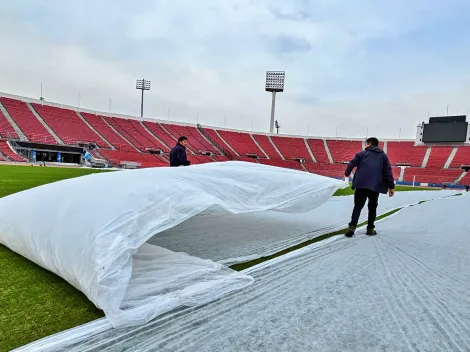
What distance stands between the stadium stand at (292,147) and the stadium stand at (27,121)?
29935 mm

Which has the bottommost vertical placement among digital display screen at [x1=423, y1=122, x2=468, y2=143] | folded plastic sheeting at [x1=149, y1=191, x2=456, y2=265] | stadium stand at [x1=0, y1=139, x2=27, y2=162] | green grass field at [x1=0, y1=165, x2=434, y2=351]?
stadium stand at [x1=0, y1=139, x2=27, y2=162]

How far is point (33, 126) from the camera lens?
3114 cm

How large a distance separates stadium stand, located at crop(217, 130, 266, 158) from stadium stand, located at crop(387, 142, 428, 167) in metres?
17.9

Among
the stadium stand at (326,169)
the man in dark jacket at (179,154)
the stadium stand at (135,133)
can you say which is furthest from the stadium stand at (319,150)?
the man in dark jacket at (179,154)

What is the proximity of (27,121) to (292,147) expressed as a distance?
3431 centimetres

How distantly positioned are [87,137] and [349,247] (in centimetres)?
3536

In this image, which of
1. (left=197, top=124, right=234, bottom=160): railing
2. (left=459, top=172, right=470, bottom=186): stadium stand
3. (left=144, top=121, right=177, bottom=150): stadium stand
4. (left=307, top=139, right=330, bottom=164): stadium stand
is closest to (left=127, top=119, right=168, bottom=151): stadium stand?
(left=144, top=121, right=177, bottom=150): stadium stand

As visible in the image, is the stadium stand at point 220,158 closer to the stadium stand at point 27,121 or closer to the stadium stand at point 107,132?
the stadium stand at point 107,132

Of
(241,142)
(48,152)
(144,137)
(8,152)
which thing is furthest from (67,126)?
(241,142)

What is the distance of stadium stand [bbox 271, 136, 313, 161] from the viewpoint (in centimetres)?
4503

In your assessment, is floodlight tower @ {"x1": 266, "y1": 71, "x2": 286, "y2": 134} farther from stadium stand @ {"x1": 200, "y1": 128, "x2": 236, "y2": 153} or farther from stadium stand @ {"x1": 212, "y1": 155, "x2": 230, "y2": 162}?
stadium stand @ {"x1": 212, "y1": 155, "x2": 230, "y2": 162}

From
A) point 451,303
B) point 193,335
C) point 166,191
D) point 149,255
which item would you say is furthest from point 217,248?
point 451,303

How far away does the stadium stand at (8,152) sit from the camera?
25375 mm

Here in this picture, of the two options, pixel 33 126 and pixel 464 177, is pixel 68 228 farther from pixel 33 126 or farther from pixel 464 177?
pixel 464 177
